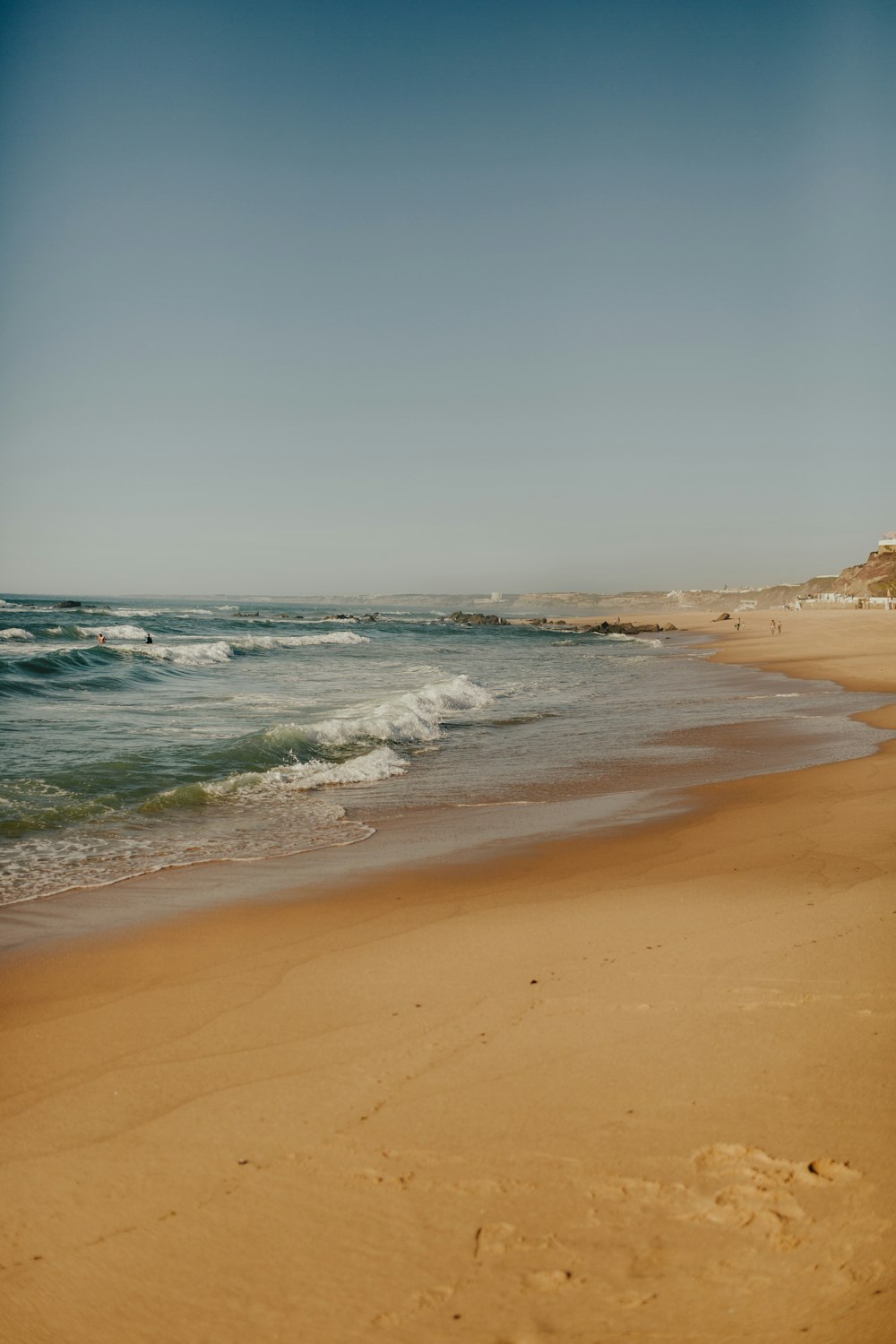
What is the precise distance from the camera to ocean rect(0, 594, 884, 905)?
25.0 feet

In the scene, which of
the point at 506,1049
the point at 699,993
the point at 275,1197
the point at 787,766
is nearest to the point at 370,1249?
the point at 275,1197

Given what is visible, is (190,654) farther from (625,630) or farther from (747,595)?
(747,595)

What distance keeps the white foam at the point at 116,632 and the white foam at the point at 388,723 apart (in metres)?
31.7

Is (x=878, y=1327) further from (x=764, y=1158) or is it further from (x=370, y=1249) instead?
(x=370, y=1249)

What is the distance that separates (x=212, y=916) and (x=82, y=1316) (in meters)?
3.23

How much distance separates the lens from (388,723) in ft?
45.5

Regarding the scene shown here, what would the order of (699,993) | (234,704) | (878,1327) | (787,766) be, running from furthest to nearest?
(234,704), (787,766), (699,993), (878,1327)

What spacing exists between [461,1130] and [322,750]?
961 cm

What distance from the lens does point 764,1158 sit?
248cm

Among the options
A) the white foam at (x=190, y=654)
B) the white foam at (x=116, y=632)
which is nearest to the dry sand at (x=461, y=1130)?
the white foam at (x=190, y=654)

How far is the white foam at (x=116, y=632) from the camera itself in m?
→ 44.4

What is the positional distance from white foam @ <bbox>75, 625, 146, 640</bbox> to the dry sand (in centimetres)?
4285

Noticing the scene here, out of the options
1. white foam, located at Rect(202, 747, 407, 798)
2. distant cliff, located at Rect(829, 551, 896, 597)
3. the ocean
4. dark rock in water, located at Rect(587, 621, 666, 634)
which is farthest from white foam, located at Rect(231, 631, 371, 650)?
distant cliff, located at Rect(829, 551, 896, 597)

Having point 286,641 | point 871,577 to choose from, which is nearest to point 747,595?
point 871,577
